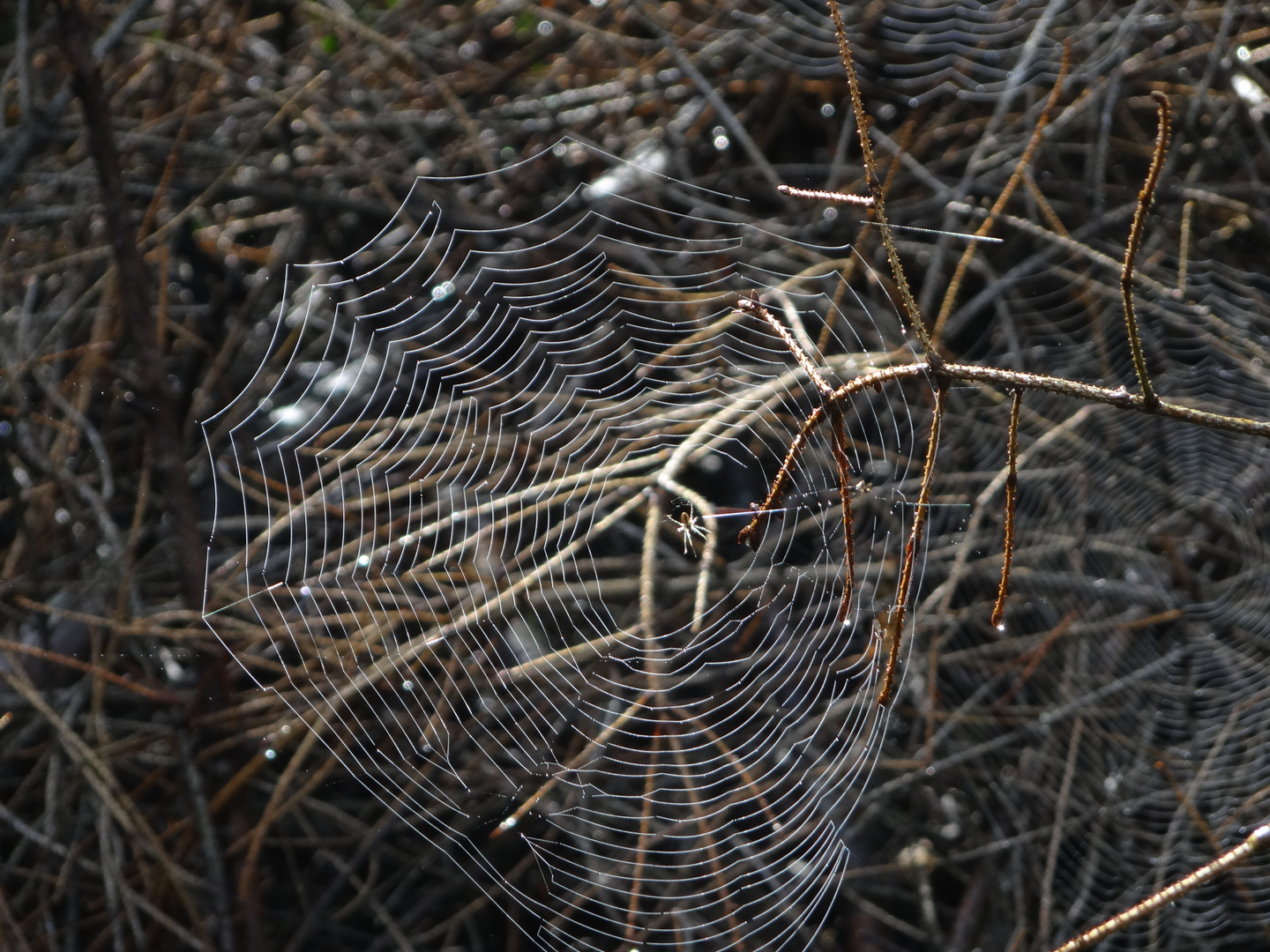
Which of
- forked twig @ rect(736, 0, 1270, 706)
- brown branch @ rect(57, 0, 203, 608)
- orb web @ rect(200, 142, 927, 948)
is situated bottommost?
orb web @ rect(200, 142, 927, 948)

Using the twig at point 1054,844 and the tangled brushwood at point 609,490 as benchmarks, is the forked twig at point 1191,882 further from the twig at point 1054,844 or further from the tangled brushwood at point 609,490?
→ the twig at point 1054,844

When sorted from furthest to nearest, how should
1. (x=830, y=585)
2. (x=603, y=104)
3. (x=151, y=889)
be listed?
(x=603, y=104) < (x=830, y=585) < (x=151, y=889)

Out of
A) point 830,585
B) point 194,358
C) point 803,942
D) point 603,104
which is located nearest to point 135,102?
point 194,358

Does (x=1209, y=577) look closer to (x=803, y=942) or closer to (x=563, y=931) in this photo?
(x=803, y=942)

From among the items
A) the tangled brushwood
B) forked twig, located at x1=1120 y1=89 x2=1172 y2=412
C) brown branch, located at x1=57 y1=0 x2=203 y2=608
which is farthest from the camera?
the tangled brushwood

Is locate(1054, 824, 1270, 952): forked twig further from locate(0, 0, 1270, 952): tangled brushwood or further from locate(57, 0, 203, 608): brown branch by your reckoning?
locate(57, 0, 203, 608): brown branch

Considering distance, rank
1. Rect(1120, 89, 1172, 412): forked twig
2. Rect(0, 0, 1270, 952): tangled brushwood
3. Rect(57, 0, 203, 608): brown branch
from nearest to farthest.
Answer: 1. Rect(1120, 89, 1172, 412): forked twig
2. Rect(57, 0, 203, 608): brown branch
3. Rect(0, 0, 1270, 952): tangled brushwood

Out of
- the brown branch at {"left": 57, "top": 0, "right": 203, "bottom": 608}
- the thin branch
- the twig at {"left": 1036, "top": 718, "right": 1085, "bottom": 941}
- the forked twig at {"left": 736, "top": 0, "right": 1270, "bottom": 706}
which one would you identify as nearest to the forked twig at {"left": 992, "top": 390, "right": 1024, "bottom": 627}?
the forked twig at {"left": 736, "top": 0, "right": 1270, "bottom": 706}

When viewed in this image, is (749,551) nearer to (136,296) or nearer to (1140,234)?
(136,296)

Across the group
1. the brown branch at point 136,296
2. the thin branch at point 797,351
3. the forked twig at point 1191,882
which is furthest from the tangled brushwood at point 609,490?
the forked twig at point 1191,882
